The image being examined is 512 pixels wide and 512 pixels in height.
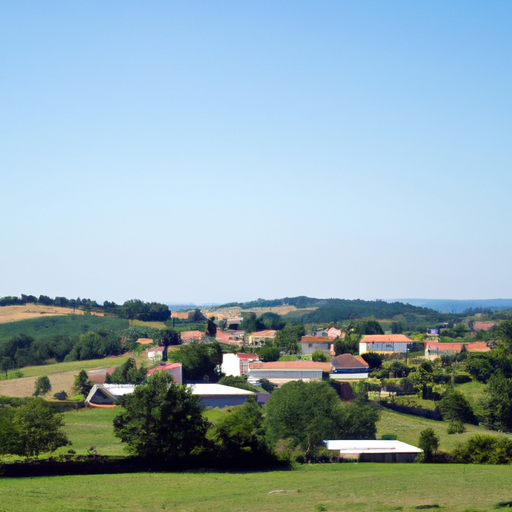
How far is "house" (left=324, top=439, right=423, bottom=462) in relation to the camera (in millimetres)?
40750

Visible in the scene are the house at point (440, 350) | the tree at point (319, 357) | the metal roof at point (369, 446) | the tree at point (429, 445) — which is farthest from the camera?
the house at point (440, 350)

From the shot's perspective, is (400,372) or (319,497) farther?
(400,372)

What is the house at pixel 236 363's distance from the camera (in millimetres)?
81438

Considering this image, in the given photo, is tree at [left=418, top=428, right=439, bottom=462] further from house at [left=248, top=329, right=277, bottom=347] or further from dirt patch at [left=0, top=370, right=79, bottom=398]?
house at [left=248, top=329, right=277, bottom=347]

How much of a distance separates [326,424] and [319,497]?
18.4 metres

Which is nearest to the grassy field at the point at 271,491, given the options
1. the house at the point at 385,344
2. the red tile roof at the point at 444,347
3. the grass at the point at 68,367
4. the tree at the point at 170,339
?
the grass at the point at 68,367

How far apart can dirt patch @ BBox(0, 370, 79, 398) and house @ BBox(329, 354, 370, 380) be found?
94.6 feet

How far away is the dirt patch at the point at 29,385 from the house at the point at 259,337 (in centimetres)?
3778

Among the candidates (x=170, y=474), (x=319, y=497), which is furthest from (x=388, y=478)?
(x=170, y=474)

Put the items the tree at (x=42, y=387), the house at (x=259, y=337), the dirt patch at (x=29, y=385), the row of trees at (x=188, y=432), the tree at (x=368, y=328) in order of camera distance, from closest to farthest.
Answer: the row of trees at (x=188, y=432) < the tree at (x=42, y=387) < the dirt patch at (x=29, y=385) < the house at (x=259, y=337) < the tree at (x=368, y=328)

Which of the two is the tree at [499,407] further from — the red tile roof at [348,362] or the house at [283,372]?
the red tile roof at [348,362]

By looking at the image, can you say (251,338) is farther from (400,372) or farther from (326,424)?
(326,424)

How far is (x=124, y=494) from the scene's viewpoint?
2816 cm

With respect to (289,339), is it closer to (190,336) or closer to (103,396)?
(190,336)
